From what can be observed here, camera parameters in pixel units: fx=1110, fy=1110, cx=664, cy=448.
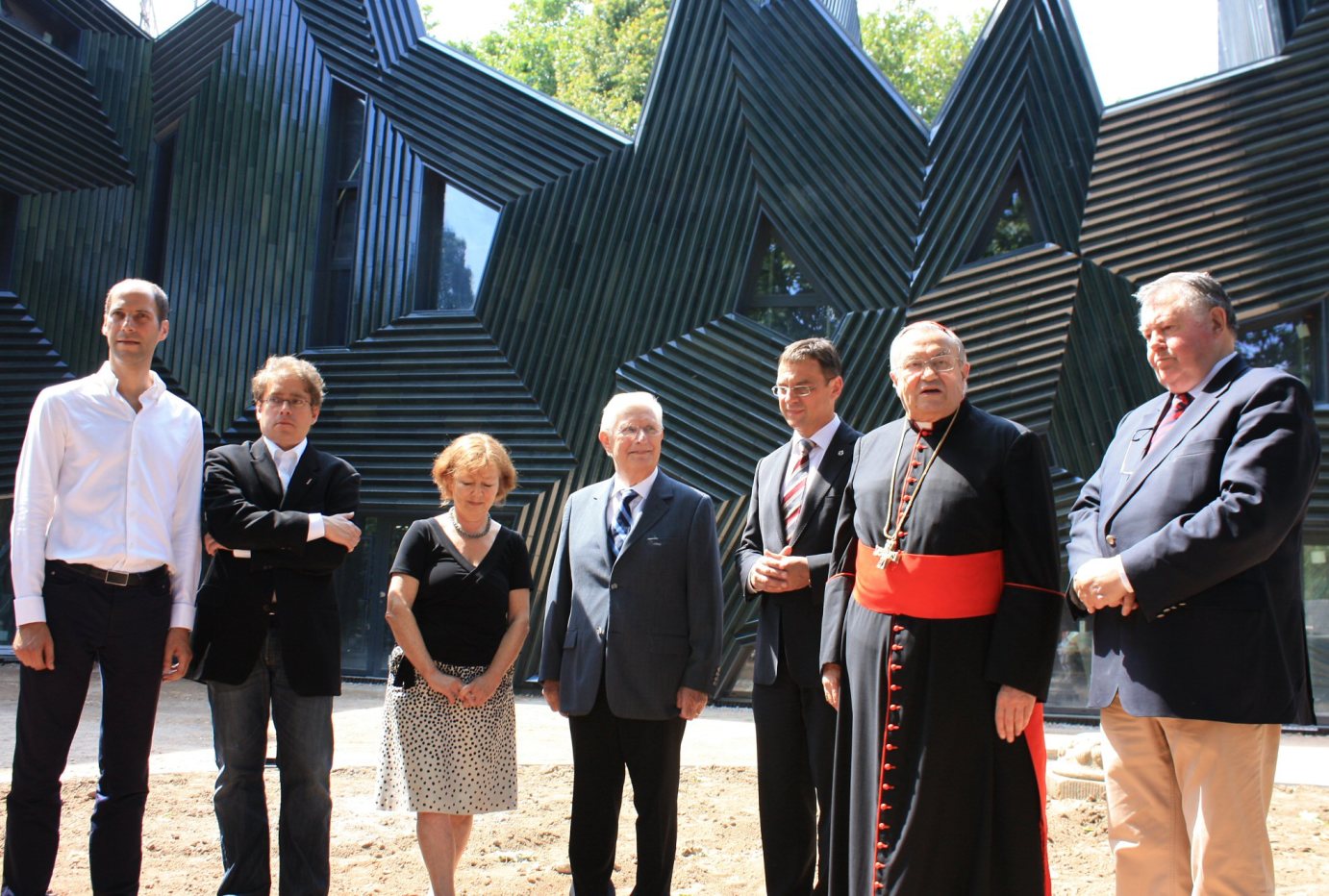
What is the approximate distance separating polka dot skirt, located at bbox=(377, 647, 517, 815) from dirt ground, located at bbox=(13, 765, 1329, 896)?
48cm

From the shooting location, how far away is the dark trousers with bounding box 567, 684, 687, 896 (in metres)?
3.30

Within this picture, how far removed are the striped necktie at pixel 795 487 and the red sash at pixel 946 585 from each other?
0.78 m

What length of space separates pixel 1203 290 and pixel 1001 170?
17.7ft

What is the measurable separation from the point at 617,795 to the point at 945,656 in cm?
123

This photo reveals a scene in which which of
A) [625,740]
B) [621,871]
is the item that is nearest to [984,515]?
[625,740]

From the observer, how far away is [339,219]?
9.62 m

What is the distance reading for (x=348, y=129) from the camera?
968 cm

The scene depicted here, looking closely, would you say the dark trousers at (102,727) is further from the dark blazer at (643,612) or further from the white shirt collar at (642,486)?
the white shirt collar at (642,486)

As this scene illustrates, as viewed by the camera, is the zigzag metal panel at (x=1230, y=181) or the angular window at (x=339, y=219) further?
the angular window at (x=339, y=219)

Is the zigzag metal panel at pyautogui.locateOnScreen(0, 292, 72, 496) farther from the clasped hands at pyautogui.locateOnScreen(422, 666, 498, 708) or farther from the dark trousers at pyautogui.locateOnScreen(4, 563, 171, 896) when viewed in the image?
the clasped hands at pyautogui.locateOnScreen(422, 666, 498, 708)

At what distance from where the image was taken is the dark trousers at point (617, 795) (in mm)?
3301

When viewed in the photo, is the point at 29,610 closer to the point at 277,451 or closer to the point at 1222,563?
the point at 277,451

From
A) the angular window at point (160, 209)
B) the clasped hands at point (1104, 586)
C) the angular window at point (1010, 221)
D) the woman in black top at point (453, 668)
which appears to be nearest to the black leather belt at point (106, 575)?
the woman in black top at point (453, 668)

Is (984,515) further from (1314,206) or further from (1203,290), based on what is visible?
(1314,206)
